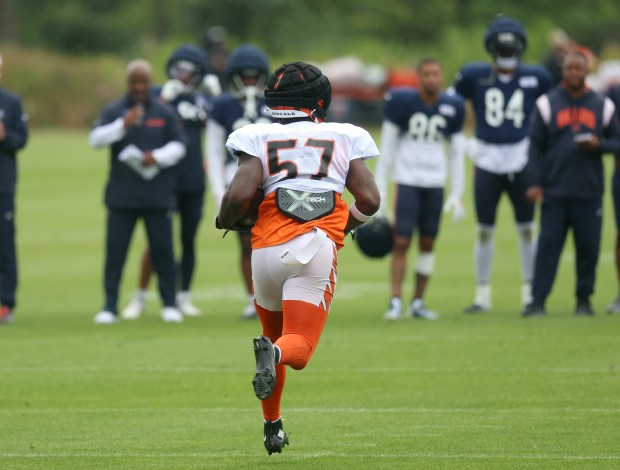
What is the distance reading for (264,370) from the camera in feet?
20.2

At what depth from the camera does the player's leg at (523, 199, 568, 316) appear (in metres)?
12.0

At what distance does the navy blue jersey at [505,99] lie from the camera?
1263 cm

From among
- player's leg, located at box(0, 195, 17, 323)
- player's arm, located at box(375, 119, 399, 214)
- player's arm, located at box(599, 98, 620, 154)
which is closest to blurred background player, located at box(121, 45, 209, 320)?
player's leg, located at box(0, 195, 17, 323)

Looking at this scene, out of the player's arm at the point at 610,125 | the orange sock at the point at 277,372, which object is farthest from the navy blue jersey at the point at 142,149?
the orange sock at the point at 277,372

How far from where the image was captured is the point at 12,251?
1225 cm

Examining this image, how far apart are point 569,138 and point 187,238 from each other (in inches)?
144

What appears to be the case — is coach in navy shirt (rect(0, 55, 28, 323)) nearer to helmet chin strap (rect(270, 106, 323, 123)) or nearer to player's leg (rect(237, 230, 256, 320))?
player's leg (rect(237, 230, 256, 320))

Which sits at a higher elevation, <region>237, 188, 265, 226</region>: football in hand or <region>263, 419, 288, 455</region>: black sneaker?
<region>237, 188, 265, 226</region>: football in hand

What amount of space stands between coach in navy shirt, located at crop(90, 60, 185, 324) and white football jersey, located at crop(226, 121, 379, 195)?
542 centimetres

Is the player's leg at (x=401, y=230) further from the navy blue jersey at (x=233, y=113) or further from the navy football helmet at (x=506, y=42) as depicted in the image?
the navy football helmet at (x=506, y=42)

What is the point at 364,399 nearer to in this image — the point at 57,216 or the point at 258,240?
the point at 258,240

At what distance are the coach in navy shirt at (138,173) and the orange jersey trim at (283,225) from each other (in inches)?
213

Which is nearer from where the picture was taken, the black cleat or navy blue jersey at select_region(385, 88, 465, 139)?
navy blue jersey at select_region(385, 88, 465, 139)

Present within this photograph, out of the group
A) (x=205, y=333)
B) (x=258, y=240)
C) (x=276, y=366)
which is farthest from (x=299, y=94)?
(x=205, y=333)
